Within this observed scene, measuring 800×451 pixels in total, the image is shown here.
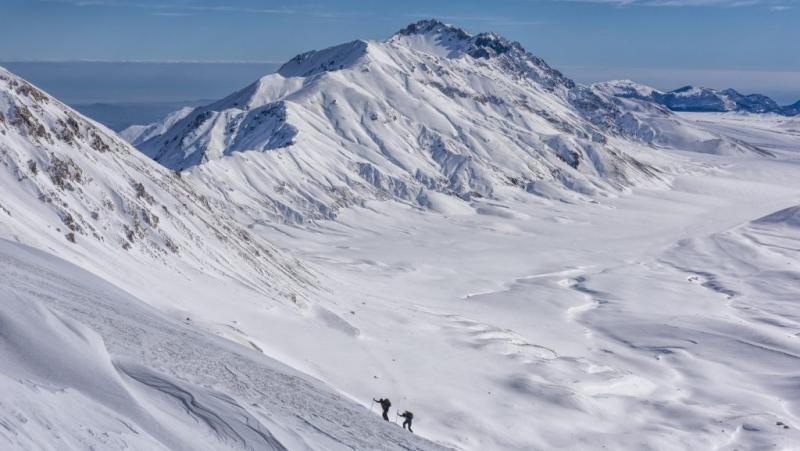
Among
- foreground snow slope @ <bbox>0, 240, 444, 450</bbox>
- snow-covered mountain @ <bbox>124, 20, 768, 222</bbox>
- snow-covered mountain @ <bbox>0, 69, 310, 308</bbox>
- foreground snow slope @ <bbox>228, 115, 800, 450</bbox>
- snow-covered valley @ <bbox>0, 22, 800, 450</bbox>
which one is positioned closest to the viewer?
foreground snow slope @ <bbox>0, 240, 444, 450</bbox>

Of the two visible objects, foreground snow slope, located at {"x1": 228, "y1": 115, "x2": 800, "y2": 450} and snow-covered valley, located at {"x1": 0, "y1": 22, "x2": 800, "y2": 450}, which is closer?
snow-covered valley, located at {"x1": 0, "y1": 22, "x2": 800, "y2": 450}

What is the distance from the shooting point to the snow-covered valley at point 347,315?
61.9ft

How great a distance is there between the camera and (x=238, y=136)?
563 feet

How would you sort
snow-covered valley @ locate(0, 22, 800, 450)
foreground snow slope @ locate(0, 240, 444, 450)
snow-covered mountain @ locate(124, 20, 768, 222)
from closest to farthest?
1. foreground snow slope @ locate(0, 240, 444, 450)
2. snow-covered valley @ locate(0, 22, 800, 450)
3. snow-covered mountain @ locate(124, 20, 768, 222)

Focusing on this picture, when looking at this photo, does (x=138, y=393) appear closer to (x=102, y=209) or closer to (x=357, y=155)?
(x=102, y=209)

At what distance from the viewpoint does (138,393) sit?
60.4ft

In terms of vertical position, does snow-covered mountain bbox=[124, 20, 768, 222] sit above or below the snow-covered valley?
above

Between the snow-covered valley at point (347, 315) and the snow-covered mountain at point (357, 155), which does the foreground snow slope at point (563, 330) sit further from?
the snow-covered mountain at point (357, 155)

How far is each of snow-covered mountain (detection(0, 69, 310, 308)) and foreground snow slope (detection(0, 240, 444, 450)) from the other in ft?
48.3

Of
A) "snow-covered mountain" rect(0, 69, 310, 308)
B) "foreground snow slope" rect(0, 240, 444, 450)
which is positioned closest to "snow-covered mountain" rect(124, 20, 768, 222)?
"snow-covered mountain" rect(0, 69, 310, 308)

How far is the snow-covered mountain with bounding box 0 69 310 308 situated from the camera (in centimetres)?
4088

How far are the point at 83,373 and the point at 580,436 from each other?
29.1 m

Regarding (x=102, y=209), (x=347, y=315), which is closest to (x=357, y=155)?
(x=347, y=315)

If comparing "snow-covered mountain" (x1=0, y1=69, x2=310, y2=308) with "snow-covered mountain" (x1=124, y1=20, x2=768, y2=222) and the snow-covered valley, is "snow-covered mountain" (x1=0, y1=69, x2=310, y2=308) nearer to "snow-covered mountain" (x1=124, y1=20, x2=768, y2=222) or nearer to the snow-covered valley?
the snow-covered valley
